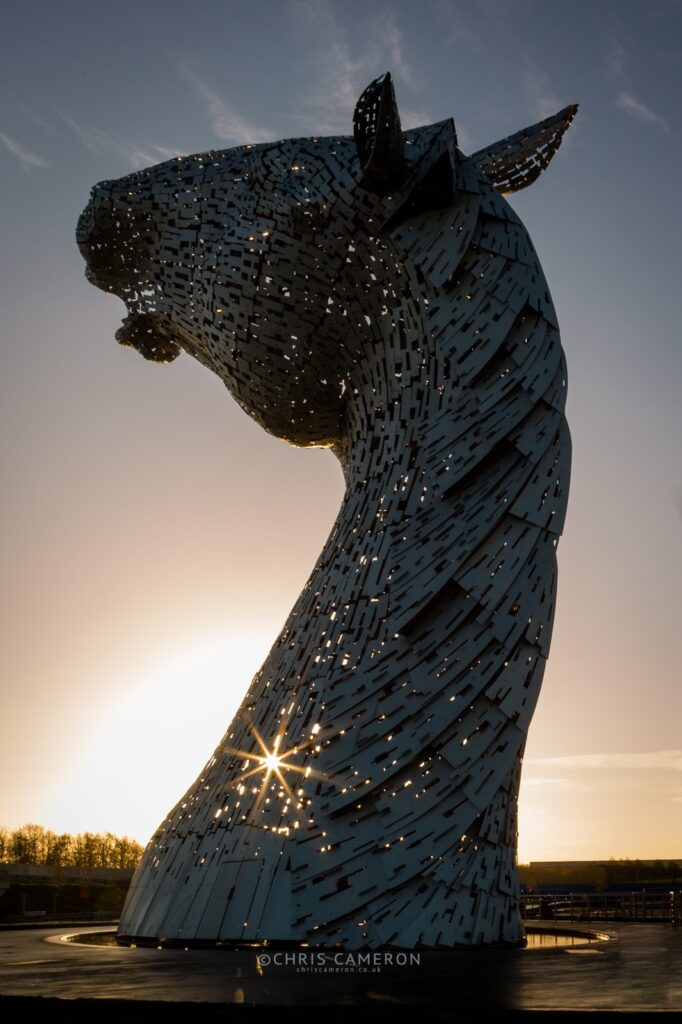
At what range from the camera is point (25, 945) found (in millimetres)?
8680

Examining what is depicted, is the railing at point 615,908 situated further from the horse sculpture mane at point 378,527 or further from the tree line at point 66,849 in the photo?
the tree line at point 66,849

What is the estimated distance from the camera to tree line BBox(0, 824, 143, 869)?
54.5 metres

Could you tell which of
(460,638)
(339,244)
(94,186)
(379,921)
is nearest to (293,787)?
(379,921)

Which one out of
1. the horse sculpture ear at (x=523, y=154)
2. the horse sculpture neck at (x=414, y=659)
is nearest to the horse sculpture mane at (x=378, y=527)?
the horse sculpture neck at (x=414, y=659)

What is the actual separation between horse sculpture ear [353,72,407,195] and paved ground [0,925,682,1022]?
256 inches

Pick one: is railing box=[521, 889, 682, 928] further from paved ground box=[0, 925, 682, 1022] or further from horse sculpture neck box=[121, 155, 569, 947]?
paved ground box=[0, 925, 682, 1022]

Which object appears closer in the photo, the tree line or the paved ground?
the paved ground

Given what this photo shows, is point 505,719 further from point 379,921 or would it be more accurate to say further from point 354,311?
point 354,311

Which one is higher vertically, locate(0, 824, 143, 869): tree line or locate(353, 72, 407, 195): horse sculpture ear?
locate(353, 72, 407, 195): horse sculpture ear

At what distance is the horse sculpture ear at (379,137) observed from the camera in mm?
9008

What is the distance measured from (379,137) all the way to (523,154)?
366 cm

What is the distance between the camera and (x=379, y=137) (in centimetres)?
907

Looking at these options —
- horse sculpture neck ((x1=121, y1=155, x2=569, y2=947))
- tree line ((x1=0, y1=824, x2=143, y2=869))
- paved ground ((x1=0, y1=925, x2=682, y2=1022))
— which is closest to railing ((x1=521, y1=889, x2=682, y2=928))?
horse sculpture neck ((x1=121, y1=155, x2=569, y2=947))

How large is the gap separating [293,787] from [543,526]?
3.21 meters
